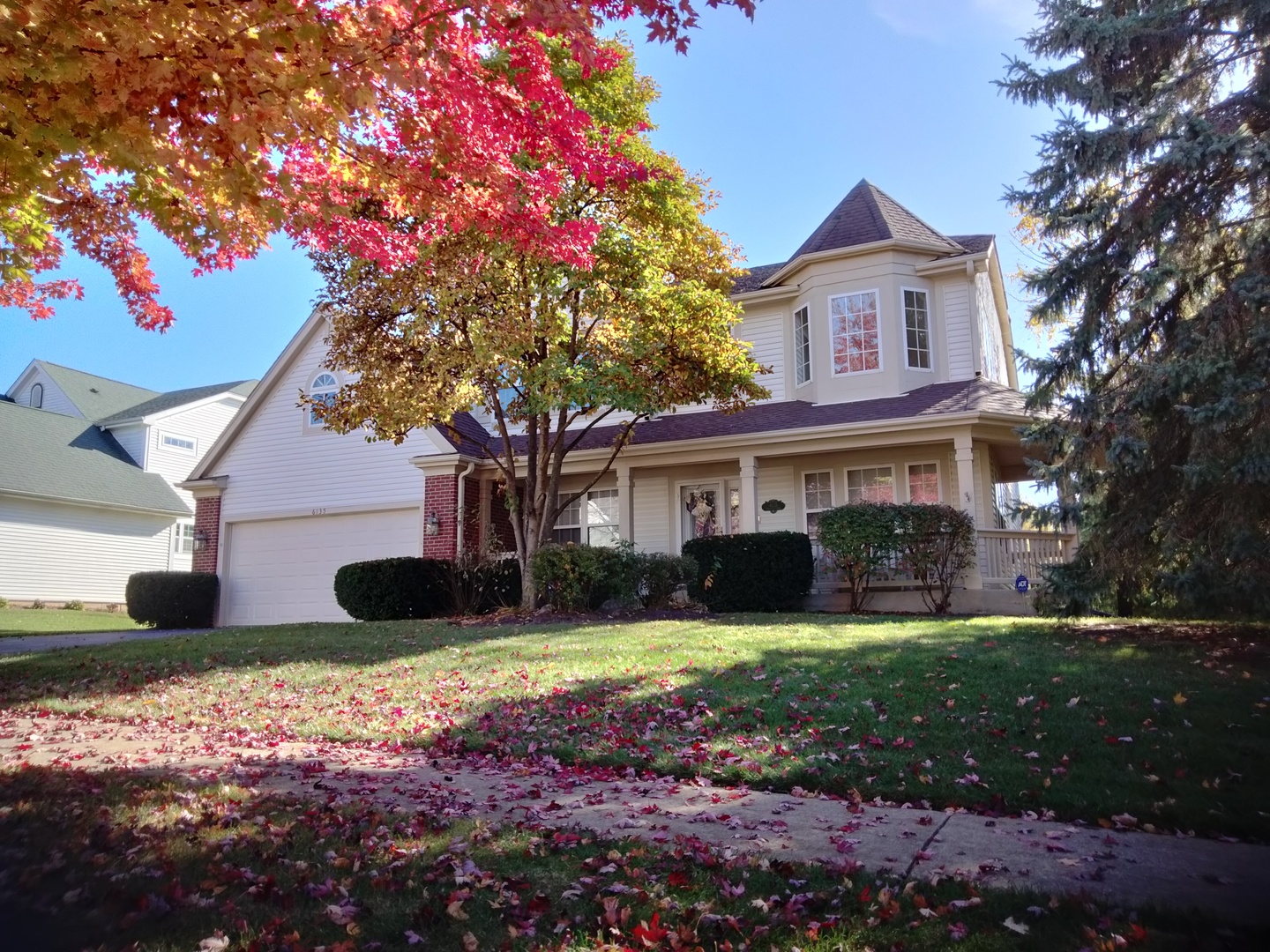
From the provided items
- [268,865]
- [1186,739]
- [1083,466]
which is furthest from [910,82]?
[268,865]

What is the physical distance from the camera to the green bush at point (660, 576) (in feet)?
43.9

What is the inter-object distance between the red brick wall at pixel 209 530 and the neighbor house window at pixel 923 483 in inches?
552

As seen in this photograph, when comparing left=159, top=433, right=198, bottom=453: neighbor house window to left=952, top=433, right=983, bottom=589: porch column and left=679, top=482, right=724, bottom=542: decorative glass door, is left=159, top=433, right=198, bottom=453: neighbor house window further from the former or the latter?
left=952, top=433, right=983, bottom=589: porch column

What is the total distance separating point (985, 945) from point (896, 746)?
98.8 inches

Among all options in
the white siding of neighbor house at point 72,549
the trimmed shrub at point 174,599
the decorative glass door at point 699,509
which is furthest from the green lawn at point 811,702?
the white siding of neighbor house at point 72,549

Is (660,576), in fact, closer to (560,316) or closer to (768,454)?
(768,454)

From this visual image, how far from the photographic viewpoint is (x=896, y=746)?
5086 millimetres

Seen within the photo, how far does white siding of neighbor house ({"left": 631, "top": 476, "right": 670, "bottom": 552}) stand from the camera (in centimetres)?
1661

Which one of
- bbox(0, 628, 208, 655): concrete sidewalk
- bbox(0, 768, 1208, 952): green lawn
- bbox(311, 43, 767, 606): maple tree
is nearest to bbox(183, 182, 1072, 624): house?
bbox(311, 43, 767, 606): maple tree

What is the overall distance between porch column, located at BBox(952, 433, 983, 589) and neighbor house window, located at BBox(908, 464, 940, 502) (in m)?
1.27

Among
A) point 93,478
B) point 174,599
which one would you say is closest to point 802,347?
point 174,599

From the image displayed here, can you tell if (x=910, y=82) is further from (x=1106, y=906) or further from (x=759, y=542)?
(x=1106, y=906)

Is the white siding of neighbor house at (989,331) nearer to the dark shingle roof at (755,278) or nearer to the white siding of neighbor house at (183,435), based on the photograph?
the dark shingle roof at (755,278)

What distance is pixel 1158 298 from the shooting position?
906 cm
